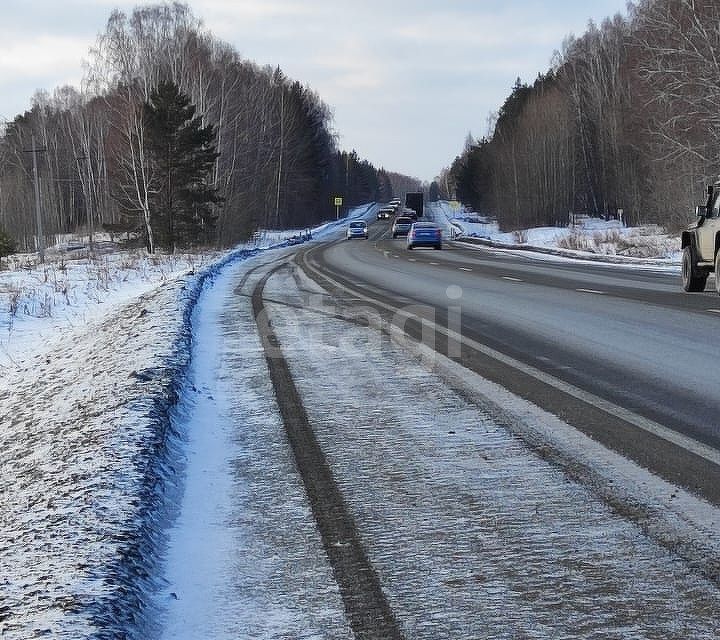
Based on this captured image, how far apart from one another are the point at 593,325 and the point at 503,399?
4.80 meters

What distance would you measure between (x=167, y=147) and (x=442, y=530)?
3936 cm

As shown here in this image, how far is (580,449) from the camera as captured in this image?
4676 millimetres

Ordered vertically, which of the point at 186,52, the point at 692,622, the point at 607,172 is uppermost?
the point at 186,52

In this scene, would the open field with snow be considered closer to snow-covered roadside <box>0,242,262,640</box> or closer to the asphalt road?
snow-covered roadside <box>0,242,262,640</box>

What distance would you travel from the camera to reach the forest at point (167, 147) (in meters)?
40.9

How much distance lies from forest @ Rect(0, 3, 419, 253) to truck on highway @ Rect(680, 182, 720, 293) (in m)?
30.0

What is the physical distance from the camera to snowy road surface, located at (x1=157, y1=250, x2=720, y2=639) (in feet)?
8.95

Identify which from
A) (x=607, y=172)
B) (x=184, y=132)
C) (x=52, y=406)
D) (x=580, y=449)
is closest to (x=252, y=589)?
(x=580, y=449)

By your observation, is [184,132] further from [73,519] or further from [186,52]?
[73,519]

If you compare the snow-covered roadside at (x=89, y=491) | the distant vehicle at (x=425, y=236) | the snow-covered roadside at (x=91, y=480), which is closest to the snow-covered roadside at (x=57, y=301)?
the snow-covered roadside at (x=91, y=480)

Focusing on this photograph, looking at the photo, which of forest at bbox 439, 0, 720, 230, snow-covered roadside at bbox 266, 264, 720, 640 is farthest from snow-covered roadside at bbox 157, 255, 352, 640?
forest at bbox 439, 0, 720, 230

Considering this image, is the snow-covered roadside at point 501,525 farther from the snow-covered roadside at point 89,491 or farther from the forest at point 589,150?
the forest at point 589,150

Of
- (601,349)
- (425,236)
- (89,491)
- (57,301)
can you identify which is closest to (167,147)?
(425,236)

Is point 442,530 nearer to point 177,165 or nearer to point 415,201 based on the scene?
point 177,165
